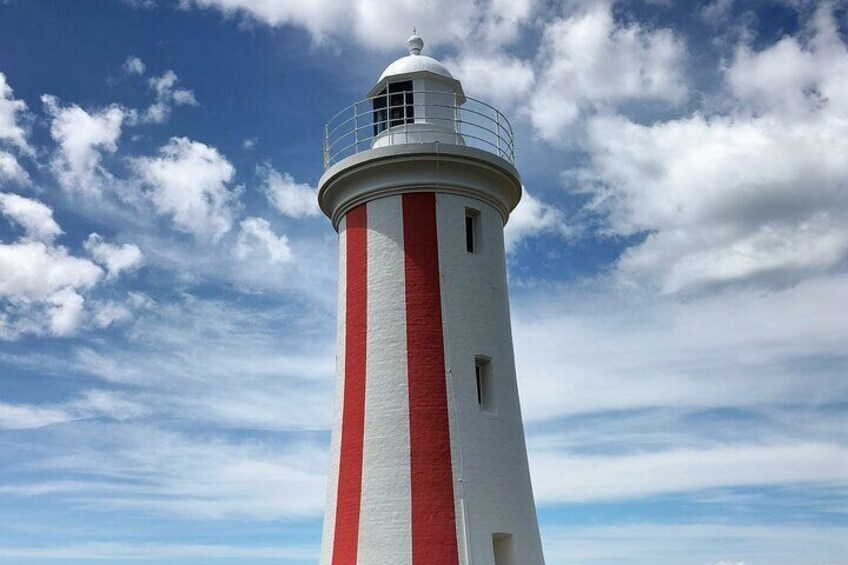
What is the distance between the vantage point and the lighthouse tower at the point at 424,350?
14.2 meters

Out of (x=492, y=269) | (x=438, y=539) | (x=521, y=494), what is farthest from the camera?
(x=492, y=269)

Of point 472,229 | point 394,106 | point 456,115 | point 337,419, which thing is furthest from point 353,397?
point 456,115

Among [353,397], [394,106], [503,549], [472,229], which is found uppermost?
[394,106]

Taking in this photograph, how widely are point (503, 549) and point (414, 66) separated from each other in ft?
27.5

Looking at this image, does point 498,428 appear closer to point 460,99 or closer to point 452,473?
point 452,473

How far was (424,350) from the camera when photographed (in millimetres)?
14812

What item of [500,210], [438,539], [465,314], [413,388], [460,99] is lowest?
[438,539]

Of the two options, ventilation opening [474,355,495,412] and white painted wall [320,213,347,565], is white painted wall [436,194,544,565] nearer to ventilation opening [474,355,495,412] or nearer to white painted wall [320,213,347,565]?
ventilation opening [474,355,495,412]

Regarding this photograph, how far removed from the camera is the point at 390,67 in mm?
16812

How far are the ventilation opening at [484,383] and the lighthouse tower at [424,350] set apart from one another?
0.02 meters

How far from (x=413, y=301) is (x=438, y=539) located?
3.77m

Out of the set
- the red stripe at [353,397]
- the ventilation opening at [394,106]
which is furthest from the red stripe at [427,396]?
the ventilation opening at [394,106]

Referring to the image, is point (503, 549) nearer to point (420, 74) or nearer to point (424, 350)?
point (424, 350)

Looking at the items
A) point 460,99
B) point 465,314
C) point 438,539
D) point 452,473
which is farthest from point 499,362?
point 460,99
